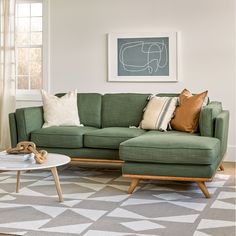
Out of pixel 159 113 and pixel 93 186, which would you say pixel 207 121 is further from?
pixel 93 186

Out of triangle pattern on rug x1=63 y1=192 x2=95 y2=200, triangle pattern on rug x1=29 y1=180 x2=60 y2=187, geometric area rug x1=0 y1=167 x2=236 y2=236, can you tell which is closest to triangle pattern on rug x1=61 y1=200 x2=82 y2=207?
geometric area rug x1=0 y1=167 x2=236 y2=236

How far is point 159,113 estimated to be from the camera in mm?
5242

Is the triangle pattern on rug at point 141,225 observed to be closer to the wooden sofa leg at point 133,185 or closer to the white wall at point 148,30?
the wooden sofa leg at point 133,185

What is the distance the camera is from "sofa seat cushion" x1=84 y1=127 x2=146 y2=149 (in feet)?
16.3

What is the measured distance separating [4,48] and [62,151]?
7.78 ft

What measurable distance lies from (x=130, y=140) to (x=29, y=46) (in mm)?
3168

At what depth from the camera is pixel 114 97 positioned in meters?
5.77

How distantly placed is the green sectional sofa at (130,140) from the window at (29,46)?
1350 mm

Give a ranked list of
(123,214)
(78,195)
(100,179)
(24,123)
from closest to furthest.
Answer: (123,214)
(78,195)
(100,179)
(24,123)

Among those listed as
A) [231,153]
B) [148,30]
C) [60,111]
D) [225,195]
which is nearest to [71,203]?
[225,195]

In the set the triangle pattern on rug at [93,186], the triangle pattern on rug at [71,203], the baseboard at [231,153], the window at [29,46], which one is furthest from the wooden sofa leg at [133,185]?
the window at [29,46]

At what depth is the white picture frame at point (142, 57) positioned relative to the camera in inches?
244

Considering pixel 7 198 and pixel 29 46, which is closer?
pixel 7 198

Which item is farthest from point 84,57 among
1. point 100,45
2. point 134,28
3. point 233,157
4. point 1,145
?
point 233,157
